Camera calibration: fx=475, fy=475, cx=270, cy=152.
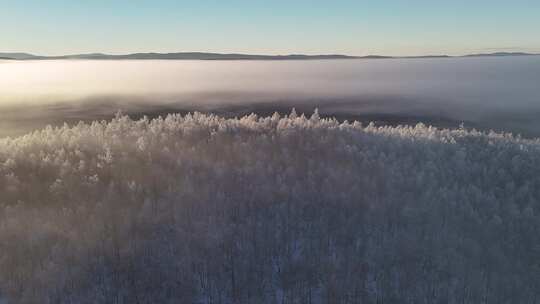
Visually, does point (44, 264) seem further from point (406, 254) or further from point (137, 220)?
point (406, 254)

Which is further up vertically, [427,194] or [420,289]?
[427,194]

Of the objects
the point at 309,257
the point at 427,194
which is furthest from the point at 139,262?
the point at 427,194

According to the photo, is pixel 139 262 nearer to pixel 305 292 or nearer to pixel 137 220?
pixel 137 220

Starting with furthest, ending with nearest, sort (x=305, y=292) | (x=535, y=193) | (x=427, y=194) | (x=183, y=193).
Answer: (x=535, y=193)
(x=427, y=194)
(x=183, y=193)
(x=305, y=292)

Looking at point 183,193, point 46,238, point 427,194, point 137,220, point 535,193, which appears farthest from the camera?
point 535,193

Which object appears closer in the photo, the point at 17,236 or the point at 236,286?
the point at 236,286

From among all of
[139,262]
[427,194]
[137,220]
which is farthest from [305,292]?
[427,194]
